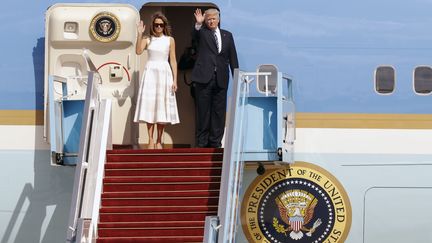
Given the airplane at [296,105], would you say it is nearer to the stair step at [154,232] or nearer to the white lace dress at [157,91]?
the white lace dress at [157,91]

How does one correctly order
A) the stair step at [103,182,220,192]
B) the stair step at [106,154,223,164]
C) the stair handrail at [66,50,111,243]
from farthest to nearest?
the stair step at [106,154,223,164], the stair step at [103,182,220,192], the stair handrail at [66,50,111,243]

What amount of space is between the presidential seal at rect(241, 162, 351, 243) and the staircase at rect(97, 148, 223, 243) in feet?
4.08

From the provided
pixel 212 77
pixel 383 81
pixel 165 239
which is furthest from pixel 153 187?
pixel 383 81

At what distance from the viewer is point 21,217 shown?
1430 centimetres

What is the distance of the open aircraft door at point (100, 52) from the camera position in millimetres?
14305

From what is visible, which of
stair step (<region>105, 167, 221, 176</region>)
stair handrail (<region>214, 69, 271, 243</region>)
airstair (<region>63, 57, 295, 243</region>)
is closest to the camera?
stair handrail (<region>214, 69, 271, 243</region>)

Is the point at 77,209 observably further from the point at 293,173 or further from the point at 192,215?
the point at 293,173

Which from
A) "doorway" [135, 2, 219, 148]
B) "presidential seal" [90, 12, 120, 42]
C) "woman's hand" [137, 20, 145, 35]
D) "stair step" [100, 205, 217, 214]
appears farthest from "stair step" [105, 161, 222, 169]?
"presidential seal" [90, 12, 120, 42]

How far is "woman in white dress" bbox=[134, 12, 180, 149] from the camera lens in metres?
13.9

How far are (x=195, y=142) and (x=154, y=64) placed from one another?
138cm

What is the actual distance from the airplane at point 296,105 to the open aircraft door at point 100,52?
0.02 meters

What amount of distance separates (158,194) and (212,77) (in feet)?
6.30

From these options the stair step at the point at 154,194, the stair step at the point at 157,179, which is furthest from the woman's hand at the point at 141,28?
the stair step at the point at 154,194

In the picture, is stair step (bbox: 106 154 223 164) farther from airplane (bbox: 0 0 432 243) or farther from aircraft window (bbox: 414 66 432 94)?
aircraft window (bbox: 414 66 432 94)
